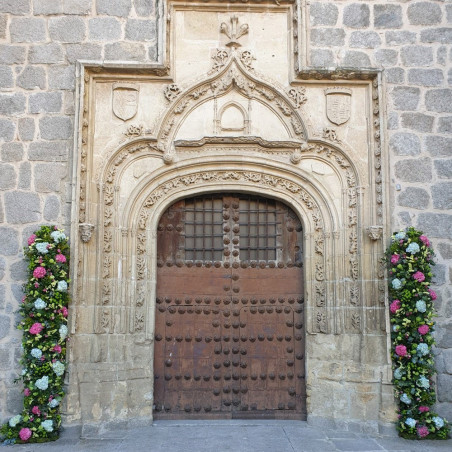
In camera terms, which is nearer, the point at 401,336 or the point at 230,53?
the point at 401,336

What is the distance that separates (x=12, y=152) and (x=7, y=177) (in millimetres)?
287

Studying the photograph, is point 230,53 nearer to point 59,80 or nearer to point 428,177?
point 59,80

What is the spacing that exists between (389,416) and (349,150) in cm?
293

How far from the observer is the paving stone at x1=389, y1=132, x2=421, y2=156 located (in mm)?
6223

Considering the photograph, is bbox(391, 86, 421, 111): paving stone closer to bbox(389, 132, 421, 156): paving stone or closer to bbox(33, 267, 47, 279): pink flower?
bbox(389, 132, 421, 156): paving stone

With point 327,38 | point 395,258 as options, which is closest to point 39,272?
point 395,258

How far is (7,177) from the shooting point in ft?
19.8

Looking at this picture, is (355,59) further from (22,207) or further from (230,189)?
(22,207)

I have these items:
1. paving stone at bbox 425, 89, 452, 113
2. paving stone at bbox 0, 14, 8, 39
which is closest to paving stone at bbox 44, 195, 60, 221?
paving stone at bbox 0, 14, 8, 39

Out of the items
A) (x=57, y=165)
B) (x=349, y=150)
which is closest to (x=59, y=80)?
(x=57, y=165)

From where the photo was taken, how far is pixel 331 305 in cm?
613

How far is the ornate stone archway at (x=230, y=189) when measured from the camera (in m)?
5.92

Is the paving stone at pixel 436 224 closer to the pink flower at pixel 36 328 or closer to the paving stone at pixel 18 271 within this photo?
the pink flower at pixel 36 328

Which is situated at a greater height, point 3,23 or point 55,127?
point 3,23
